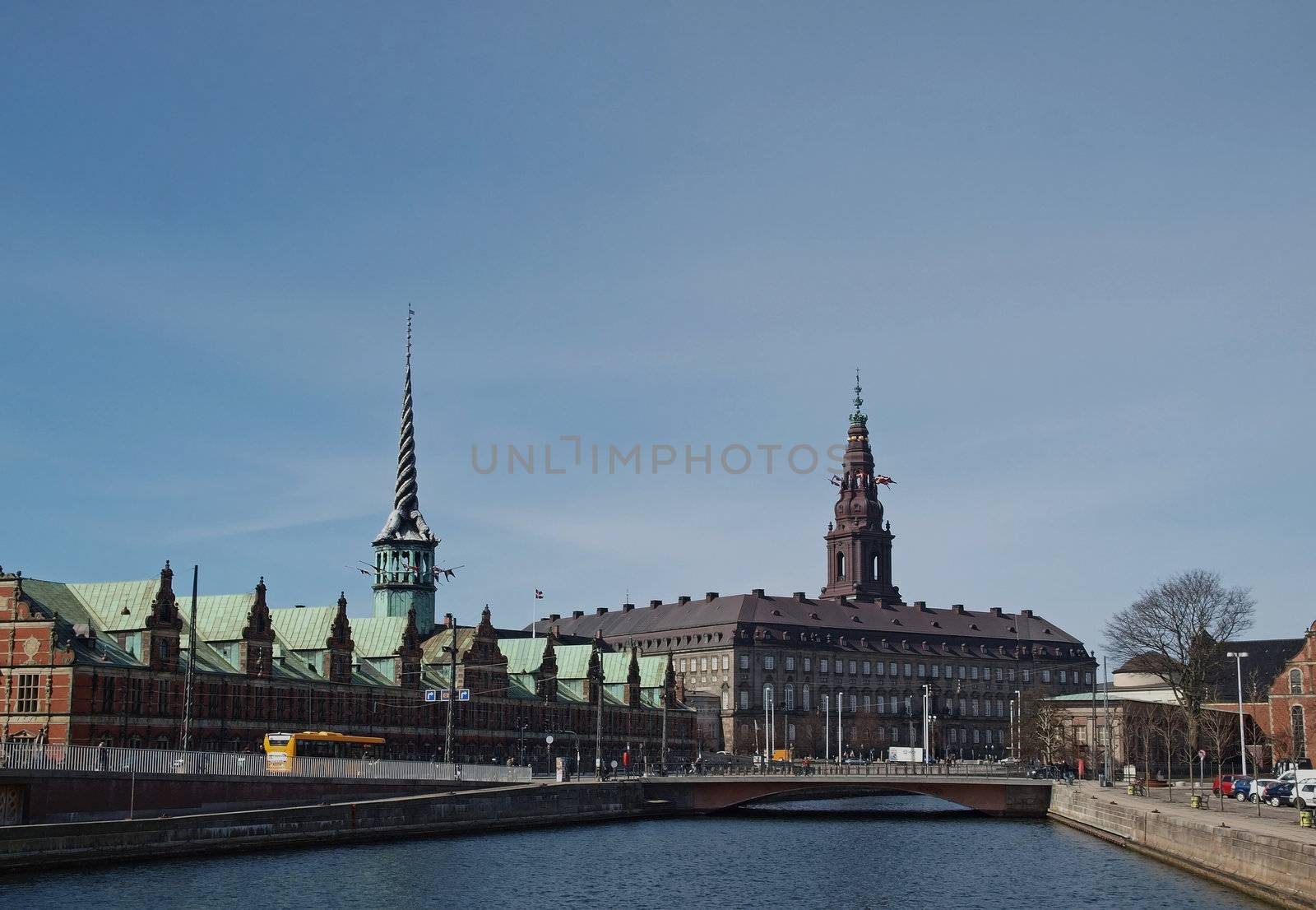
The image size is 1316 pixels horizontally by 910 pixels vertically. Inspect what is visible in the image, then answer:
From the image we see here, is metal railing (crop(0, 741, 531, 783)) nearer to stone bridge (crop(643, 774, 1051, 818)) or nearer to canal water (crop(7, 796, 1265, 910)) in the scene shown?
canal water (crop(7, 796, 1265, 910))

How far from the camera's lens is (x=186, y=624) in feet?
403

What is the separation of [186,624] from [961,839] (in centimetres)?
5822

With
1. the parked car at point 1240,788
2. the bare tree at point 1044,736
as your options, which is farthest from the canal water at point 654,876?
the bare tree at point 1044,736

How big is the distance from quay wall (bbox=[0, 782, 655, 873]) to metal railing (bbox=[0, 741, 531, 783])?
141 inches

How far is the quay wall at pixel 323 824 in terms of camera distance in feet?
216

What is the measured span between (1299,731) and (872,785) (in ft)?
165

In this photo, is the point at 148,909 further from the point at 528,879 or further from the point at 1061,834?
the point at 1061,834

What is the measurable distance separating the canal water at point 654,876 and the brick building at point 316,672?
17.9 m

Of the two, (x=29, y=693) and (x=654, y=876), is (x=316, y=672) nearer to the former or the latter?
(x=29, y=693)

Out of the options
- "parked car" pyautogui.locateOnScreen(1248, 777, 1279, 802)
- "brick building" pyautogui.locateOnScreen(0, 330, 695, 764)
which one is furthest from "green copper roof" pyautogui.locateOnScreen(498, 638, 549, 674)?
"parked car" pyautogui.locateOnScreen(1248, 777, 1279, 802)

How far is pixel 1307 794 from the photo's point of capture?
84125mm

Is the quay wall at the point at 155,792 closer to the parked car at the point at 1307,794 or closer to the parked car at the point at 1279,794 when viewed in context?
the parked car at the point at 1307,794

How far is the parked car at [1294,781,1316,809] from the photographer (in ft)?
272

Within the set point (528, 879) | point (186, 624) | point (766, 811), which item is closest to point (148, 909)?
point (528, 879)
